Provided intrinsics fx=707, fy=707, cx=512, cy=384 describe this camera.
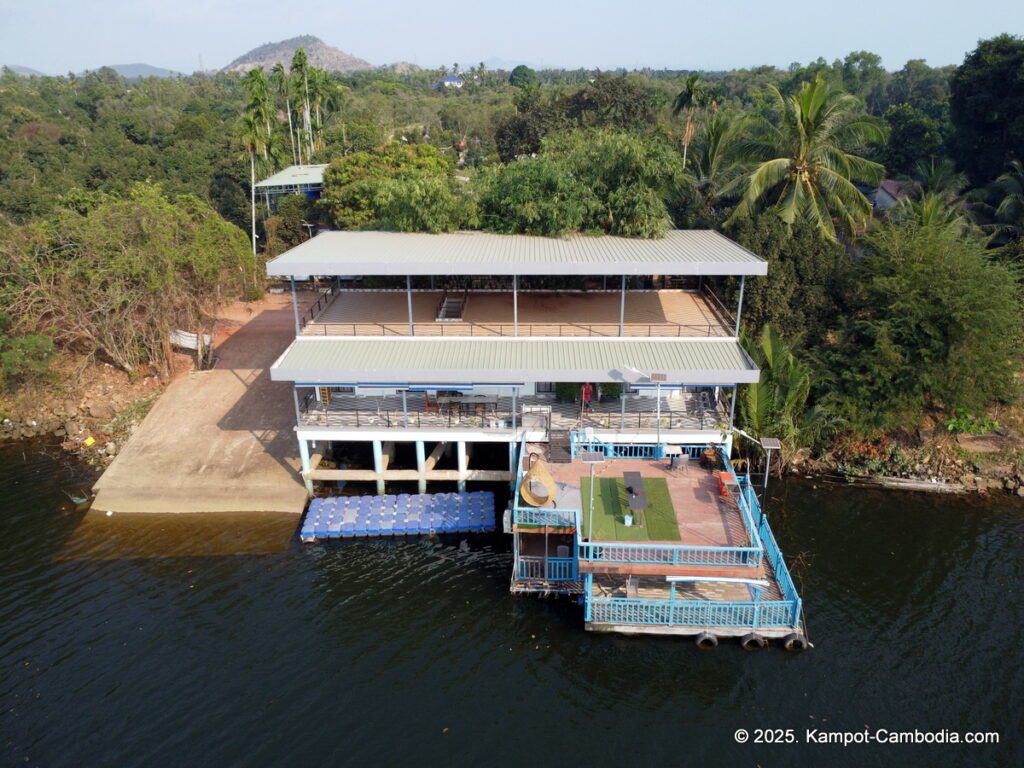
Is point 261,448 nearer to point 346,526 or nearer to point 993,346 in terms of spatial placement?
point 346,526

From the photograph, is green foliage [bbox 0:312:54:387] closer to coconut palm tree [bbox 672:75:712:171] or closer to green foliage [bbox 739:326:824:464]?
green foliage [bbox 739:326:824:464]

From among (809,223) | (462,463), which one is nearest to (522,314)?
(462,463)

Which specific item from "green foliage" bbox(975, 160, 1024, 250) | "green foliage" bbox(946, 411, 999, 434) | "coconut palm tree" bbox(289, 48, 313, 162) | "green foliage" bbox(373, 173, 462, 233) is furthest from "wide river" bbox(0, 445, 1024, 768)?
"coconut palm tree" bbox(289, 48, 313, 162)

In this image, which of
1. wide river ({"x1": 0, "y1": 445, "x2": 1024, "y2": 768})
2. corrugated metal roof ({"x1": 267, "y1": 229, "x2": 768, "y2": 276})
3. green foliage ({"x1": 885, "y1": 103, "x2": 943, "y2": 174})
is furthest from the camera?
green foliage ({"x1": 885, "y1": 103, "x2": 943, "y2": 174})

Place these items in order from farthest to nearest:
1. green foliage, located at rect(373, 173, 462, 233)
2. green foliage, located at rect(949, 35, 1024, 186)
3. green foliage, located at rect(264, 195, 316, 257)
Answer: green foliage, located at rect(264, 195, 316, 257) → green foliage, located at rect(949, 35, 1024, 186) → green foliage, located at rect(373, 173, 462, 233)

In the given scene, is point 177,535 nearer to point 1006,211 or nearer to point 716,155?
point 716,155

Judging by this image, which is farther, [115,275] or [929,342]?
[115,275]

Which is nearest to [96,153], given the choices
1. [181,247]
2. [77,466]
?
[181,247]

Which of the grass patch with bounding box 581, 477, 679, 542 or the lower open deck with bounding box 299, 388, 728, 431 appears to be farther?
the lower open deck with bounding box 299, 388, 728, 431
